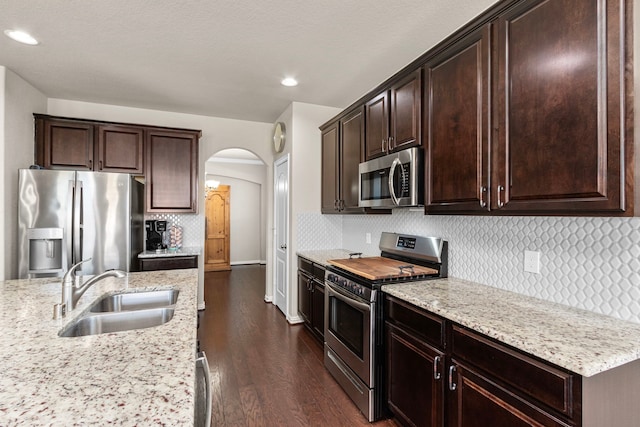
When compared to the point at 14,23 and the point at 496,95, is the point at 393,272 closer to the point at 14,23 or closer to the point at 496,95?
the point at 496,95

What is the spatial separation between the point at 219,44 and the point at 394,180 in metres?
1.77

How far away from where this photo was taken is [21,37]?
7.89ft

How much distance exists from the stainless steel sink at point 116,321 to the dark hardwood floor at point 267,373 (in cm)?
96

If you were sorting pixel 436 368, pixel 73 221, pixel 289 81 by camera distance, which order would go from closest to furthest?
pixel 436 368
pixel 73 221
pixel 289 81

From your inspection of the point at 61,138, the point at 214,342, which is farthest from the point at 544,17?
the point at 61,138

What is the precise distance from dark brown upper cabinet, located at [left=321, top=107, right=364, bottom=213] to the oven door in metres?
0.95

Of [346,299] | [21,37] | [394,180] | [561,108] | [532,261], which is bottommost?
[346,299]

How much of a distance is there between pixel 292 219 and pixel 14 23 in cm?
287

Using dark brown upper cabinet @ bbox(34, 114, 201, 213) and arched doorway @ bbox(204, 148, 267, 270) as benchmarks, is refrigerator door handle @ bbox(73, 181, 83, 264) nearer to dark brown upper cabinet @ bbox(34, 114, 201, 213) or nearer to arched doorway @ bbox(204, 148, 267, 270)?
dark brown upper cabinet @ bbox(34, 114, 201, 213)

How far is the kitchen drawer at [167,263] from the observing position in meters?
3.53

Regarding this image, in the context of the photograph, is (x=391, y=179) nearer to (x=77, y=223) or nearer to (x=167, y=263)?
(x=167, y=263)

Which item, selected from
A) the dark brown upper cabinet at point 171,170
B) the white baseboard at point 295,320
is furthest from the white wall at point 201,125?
the white baseboard at point 295,320

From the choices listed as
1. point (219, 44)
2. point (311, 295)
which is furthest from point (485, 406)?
point (219, 44)

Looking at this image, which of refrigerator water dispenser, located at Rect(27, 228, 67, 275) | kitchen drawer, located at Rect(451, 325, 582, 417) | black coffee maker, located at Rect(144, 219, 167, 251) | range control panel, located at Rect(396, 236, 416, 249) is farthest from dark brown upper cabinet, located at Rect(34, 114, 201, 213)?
kitchen drawer, located at Rect(451, 325, 582, 417)
